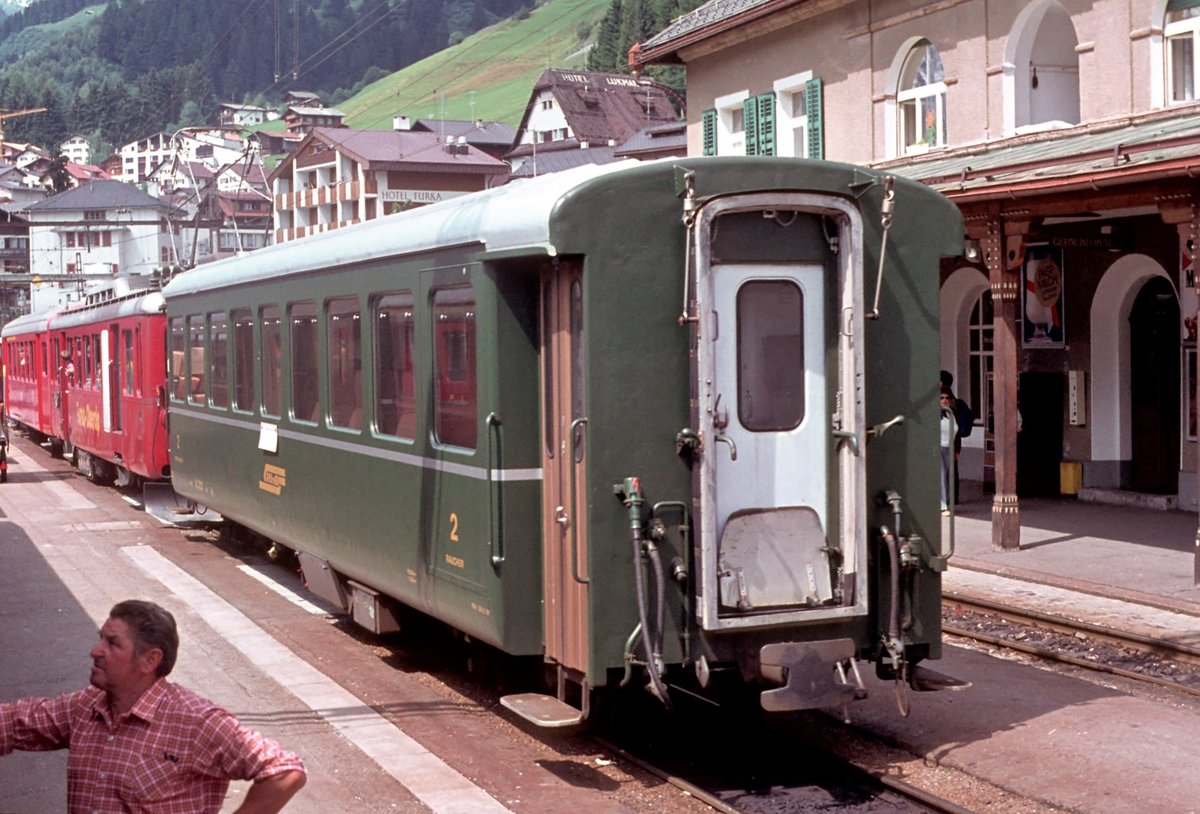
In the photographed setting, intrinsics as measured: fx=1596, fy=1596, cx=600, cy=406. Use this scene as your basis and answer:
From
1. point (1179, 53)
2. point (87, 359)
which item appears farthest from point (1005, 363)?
point (87, 359)

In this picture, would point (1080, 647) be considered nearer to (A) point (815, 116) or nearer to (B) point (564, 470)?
(B) point (564, 470)

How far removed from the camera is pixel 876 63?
22.7m

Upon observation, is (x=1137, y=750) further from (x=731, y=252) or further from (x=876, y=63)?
(x=876, y=63)

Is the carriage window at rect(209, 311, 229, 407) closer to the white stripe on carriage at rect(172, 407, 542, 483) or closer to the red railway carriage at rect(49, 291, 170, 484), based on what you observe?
the white stripe on carriage at rect(172, 407, 542, 483)

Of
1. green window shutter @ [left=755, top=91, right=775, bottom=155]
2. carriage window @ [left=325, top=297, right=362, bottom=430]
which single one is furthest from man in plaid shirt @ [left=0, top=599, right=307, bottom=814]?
green window shutter @ [left=755, top=91, right=775, bottom=155]

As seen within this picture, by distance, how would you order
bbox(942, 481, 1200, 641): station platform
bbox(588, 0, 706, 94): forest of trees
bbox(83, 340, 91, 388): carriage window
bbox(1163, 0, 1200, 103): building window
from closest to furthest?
bbox(942, 481, 1200, 641): station platform
bbox(1163, 0, 1200, 103): building window
bbox(83, 340, 91, 388): carriage window
bbox(588, 0, 706, 94): forest of trees

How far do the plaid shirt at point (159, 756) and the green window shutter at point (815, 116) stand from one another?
819 inches

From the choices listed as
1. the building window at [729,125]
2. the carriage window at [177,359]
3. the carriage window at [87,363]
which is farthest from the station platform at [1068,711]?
the carriage window at [87,363]

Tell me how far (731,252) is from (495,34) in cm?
18981

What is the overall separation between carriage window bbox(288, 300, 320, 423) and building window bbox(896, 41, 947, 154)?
1234cm

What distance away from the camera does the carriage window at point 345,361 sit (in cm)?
1031

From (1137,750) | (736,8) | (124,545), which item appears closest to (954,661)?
(1137,750)

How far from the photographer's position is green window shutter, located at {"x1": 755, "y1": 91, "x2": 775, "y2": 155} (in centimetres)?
2506

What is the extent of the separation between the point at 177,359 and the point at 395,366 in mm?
7718
